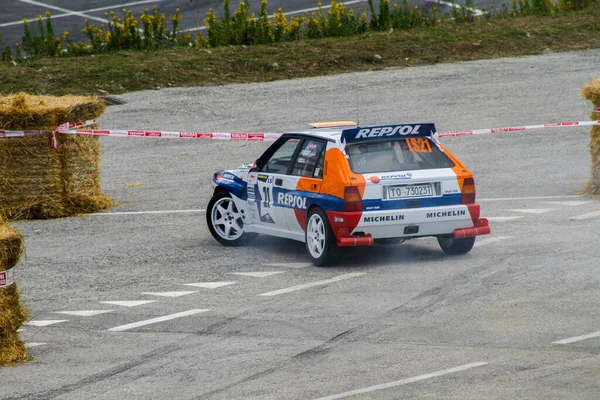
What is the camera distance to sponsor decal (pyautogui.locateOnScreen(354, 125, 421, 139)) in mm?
12789

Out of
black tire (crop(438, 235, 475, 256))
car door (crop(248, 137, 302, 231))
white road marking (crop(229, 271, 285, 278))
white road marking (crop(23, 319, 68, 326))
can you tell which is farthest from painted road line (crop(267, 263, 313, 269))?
white road marking (crop(23, 319, 68, 326))

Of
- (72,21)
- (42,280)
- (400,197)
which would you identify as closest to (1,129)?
(42,280)

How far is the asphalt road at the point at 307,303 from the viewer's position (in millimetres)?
8266

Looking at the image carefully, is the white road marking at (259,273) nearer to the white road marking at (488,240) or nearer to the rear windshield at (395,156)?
the rear windshield at (395,156)

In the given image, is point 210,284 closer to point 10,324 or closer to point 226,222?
point 226,222

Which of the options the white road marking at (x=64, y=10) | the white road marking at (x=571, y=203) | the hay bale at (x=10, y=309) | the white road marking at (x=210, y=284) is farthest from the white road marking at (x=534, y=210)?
the white road marking at (x=64, y=10)

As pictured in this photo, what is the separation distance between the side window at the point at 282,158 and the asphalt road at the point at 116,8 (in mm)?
Answer: 17809

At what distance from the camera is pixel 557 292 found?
1081 cm

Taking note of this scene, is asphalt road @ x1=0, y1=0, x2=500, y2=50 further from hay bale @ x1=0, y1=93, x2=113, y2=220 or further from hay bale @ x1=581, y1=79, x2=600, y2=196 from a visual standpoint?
hay bale @ x1=581, y1=79, x2=600, y2=196

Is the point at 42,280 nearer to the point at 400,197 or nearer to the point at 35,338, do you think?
the point at 35,338

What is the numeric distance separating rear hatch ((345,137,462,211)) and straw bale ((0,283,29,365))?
14.6 ft

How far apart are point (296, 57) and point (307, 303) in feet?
58.1

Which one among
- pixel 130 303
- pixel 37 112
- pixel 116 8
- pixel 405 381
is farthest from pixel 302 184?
pixel 116 8

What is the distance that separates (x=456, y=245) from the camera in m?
13.0
